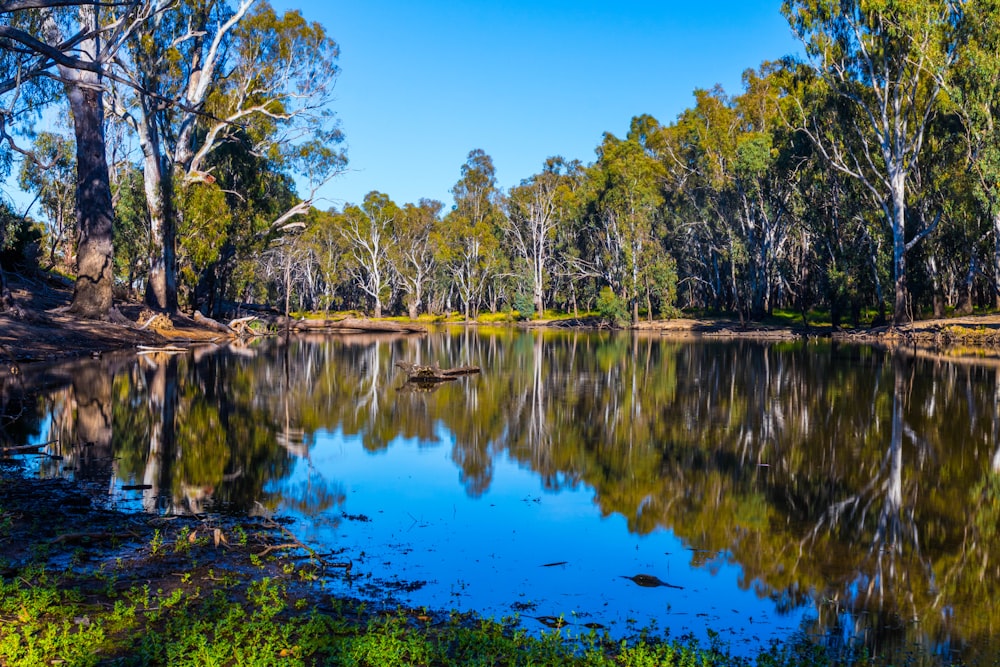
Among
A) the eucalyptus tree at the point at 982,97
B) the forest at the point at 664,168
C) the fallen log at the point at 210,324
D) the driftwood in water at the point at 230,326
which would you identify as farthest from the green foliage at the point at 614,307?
the fallen log at the point at 210,324

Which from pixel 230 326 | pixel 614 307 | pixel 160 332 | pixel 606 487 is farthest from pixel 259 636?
pixel 614 307

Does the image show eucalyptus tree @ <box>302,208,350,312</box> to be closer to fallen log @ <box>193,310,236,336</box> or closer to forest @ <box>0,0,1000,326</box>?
forest @ <box>0,0,1000,326</box>

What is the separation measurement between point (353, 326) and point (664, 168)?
28.2 metres

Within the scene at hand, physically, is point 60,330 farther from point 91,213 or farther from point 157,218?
point 157,218

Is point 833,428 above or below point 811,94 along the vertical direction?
below

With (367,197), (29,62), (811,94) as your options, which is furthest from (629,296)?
(29,62)

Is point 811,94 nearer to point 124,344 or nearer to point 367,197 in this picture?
point 124,344

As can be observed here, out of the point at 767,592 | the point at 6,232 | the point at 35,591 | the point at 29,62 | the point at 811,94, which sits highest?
the point at 811,94

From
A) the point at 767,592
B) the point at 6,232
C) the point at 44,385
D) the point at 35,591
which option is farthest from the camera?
the point at 6,232

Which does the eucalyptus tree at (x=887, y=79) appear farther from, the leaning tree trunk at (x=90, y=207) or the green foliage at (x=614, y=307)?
the leaning tree trunk at (x=90, y=207)

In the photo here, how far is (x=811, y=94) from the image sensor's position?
44.1m

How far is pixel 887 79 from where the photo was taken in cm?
3956

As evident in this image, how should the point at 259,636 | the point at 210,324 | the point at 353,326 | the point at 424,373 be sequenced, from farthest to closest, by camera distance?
the point at 353,326, the point at 210,324, the point at 424,373, the point at 259,636

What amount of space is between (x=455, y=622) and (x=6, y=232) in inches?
1287
